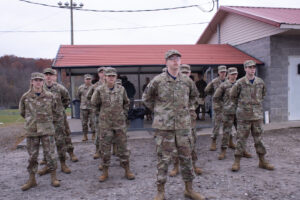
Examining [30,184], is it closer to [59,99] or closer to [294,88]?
[59,99]

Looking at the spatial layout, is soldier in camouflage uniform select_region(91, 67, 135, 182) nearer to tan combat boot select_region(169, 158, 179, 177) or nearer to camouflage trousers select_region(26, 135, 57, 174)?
tan combat boot select_region(169, 158, 179, 177)

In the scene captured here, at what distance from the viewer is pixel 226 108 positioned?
5844 mm

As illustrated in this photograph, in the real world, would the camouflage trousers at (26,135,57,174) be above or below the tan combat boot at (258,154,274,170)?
above

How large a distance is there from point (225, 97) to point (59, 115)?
3729mm

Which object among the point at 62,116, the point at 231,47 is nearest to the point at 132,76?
the point at 231,47

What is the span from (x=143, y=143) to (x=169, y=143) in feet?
13.9

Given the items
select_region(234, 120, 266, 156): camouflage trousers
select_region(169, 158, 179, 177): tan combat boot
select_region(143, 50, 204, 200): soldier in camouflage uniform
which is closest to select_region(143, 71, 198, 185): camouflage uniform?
select_region(143, 50, 204, 200): soldier in camouflage uniform

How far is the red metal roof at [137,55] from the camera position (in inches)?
377

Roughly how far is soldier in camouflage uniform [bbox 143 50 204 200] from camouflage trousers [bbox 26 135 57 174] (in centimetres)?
199

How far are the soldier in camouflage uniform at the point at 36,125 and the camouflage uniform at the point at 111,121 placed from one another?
2.82ft

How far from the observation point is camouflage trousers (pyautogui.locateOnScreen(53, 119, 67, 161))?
5094mm

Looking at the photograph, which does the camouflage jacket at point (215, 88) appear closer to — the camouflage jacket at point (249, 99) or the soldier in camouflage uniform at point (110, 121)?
the camouflage jacket at point (249, 99)

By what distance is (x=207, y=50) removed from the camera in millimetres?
11781

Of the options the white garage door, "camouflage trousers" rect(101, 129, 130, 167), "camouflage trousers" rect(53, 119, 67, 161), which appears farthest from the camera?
the white garage door
